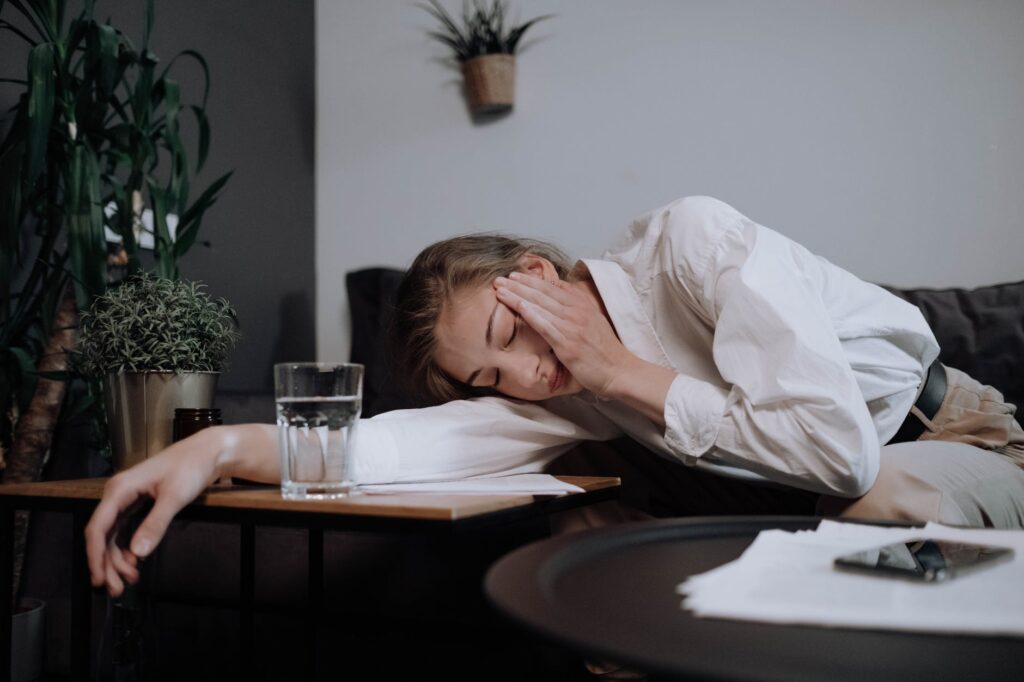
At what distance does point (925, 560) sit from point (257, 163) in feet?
7.92

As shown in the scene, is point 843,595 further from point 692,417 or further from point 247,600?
point 247,600

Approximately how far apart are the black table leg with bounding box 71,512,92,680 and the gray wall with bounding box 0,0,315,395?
4.34ft

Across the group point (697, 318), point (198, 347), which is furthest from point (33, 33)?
point (697, 318)

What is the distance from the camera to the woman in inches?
37.0

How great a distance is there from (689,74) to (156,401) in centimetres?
182

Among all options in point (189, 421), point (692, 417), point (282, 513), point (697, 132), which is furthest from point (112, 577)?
point (697, 132)

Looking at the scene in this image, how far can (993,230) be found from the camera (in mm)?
2039

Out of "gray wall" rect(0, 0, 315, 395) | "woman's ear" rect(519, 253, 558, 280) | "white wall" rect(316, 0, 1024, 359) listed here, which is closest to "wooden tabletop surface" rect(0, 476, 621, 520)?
"woman's ear" rect(519, 253, 558, 280)

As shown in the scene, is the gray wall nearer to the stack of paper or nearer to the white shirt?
the white shirt

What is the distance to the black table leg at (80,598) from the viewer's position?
98cm

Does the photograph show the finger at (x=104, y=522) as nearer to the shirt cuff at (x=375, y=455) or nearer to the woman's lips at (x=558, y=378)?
the shirt cuff at (x=375, y=455)

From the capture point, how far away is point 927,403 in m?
1.31

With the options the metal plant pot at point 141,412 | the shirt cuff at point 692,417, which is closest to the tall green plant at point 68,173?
the metal plant pot at point 141,412

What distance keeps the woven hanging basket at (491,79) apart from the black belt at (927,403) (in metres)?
1.60
